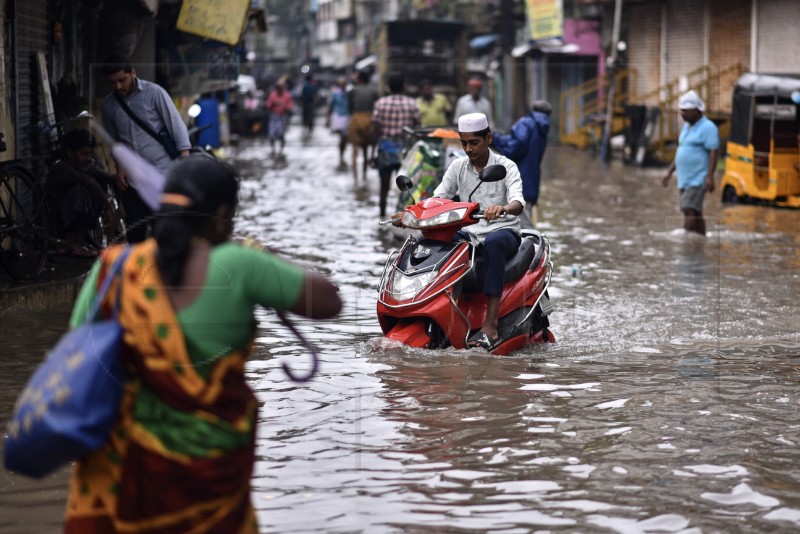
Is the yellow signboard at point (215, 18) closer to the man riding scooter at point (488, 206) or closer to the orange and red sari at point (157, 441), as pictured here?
the man riding scooter at point (488, 206)

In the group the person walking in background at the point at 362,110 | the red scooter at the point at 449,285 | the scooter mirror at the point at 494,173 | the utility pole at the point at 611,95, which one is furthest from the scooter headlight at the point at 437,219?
the utility pole at the point at 611,95

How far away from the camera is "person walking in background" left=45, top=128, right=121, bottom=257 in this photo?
9.76 metres

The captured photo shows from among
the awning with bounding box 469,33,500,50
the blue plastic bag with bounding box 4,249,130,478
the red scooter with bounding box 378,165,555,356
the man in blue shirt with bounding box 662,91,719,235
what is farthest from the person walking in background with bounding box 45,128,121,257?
the awning with bounding box 469,33,500,50

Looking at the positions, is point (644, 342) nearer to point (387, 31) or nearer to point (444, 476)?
point (444, 476)

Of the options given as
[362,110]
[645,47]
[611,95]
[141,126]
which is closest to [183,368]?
[141,126]

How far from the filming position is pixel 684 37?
30.1 m

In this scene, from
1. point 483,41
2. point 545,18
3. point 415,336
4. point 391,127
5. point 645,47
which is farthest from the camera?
point 483,41

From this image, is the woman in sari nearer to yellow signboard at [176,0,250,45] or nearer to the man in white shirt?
the man in white shirt

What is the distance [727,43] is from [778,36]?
2529mm

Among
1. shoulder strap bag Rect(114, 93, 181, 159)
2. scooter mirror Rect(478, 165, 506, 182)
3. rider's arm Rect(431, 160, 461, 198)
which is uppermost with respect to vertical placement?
shoulder strap bag Rect(114, 93, 181, 159)

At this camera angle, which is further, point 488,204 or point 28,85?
point 28,85

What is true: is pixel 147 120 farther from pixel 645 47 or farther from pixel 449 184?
pixel 645 47

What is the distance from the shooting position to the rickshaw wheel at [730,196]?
1786 cm

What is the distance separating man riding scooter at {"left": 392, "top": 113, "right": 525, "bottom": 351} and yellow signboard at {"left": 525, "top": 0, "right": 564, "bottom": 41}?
23.8m
